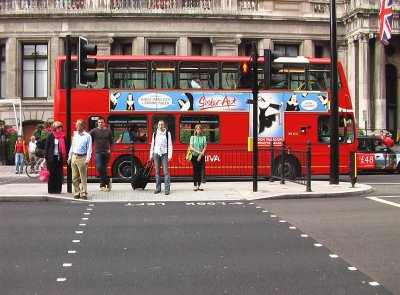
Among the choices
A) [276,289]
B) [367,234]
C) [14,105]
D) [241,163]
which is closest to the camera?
[276,289]

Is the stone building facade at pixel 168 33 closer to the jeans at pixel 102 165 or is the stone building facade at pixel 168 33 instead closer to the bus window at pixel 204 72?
the bus window at pixel 204 72

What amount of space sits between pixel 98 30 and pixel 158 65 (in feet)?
54.7

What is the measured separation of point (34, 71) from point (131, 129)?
18488 millimetres

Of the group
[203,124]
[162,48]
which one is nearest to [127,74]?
[203,124]

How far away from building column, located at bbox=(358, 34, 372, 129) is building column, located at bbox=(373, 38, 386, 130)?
493 mm

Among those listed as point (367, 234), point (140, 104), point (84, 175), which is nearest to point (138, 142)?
point (140, 104)

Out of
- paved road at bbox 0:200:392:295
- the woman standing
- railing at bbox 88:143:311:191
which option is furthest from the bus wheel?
paved road at bbox 0:200:392:295

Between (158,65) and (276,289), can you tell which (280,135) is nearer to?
(158,65)

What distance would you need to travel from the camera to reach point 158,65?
1983cm

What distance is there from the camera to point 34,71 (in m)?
35.7

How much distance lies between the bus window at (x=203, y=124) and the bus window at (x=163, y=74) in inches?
52.8

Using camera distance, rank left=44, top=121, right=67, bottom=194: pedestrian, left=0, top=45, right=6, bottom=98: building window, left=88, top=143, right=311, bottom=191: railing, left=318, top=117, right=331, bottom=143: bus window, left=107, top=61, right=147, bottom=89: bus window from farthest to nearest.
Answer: left=0, top=45, right=6, bottom=98: building window
left=318, top=117, right=331, bottom=143: bus window
left=107, top=61, right=147, bottom=89: bus window
left=88, top=143, right=311, bottom=191: railing
left=44, top=121, right=67, bottom=194: pedestrian

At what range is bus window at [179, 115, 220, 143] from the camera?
1977 centimetres

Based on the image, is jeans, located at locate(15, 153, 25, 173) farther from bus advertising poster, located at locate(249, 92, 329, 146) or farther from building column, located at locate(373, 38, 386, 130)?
building column, located at locate(373, 38, 386, 130)
